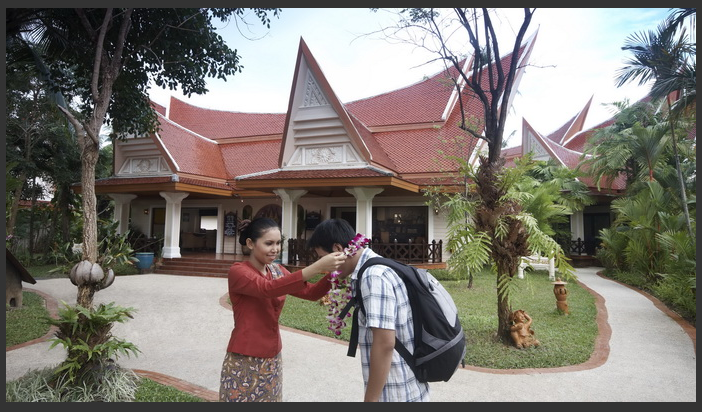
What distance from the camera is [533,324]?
6.83 m

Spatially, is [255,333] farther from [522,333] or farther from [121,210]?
[121,210]

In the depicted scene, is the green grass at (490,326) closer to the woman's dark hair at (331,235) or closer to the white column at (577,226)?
the woman's dark hair at (331,235)

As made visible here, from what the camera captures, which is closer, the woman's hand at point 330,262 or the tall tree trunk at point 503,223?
the woman's hand at point 330,262

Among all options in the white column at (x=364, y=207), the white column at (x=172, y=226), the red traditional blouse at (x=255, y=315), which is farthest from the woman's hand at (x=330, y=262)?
the white column at (x=172, y=226)

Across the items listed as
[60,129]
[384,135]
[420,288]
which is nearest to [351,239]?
[420,288]

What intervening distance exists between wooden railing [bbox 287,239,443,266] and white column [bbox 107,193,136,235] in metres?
7.36

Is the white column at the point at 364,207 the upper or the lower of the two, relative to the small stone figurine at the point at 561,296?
upper

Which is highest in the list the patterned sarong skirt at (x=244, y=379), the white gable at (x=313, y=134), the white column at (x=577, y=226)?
the white gable at (x=313, y=134)

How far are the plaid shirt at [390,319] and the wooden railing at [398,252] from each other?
34.7 feet

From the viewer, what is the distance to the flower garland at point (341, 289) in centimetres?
199

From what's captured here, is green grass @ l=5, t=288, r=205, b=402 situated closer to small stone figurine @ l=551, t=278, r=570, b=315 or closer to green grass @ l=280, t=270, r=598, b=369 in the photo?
green grass @ l=280, t=270, r=598, b=369

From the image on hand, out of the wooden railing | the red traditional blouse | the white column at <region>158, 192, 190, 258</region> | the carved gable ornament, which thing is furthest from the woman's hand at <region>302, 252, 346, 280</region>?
the white column at <region>158, 192, 190, 258</region>

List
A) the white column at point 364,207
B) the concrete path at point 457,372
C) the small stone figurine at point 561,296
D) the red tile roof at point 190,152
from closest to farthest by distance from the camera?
the concrete path at point 457,372 < the small stone figurine at point 561,296 < the white column at point 364,207 < the red tile roof at point 190,152

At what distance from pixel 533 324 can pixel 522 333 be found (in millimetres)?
1602
